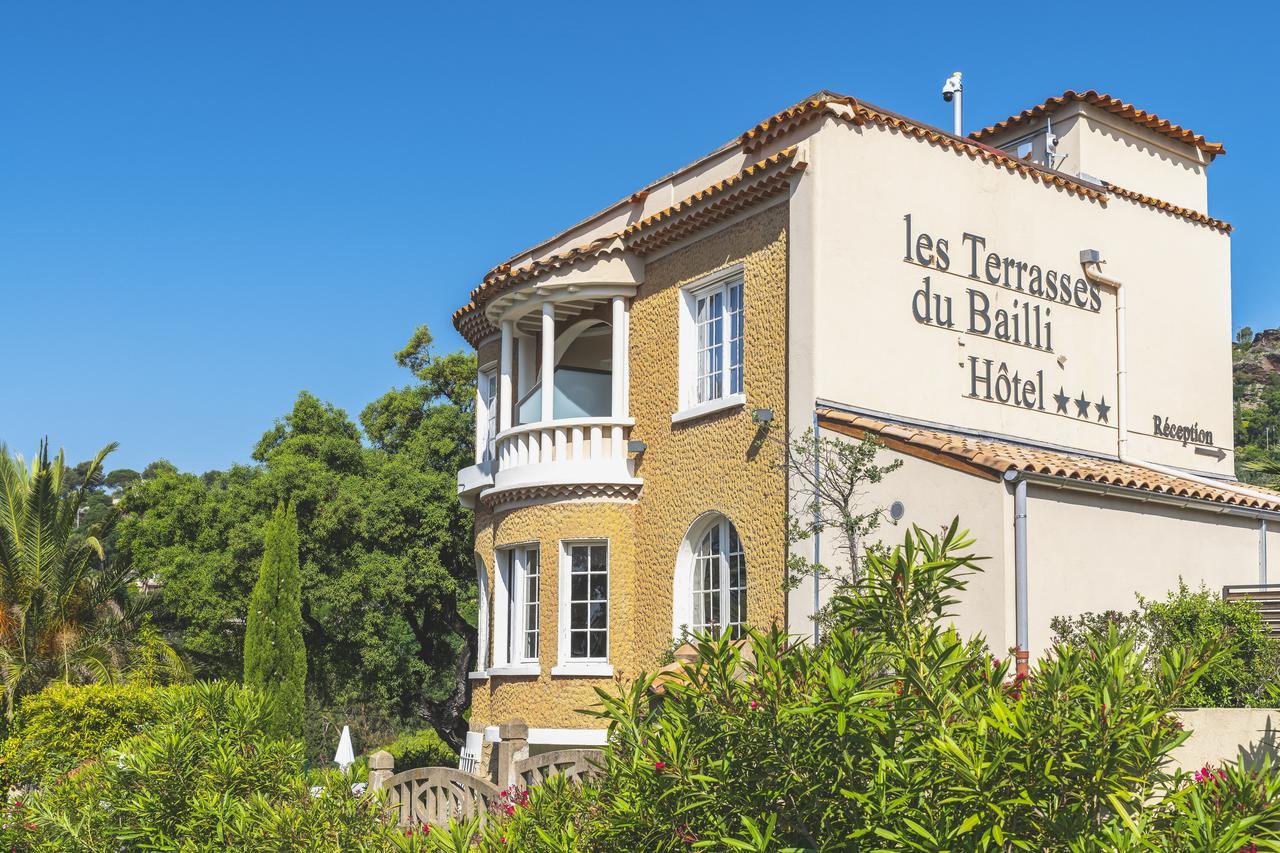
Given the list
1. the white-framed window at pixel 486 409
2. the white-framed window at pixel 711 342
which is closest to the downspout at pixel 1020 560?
the white-framed window at pixel 711 342

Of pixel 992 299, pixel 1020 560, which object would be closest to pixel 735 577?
pixel 1020 560

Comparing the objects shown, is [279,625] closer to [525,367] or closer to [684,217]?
[525,367]

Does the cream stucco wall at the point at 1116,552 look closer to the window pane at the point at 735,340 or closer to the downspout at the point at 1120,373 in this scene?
the downspout at the point at 1120,373

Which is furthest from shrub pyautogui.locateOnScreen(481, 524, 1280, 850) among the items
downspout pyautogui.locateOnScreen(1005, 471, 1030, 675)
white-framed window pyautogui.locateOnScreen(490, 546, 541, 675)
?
white-framed window pyautogui.locateOnScreen(490, 546, 541, 675)

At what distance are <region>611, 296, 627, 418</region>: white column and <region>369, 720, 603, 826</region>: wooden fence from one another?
574 centimetres

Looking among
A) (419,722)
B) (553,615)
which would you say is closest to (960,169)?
(553,615)

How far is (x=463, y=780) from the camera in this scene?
490 inches

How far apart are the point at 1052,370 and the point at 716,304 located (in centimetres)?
461

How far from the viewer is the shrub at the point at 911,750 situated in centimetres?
458

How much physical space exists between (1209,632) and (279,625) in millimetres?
18220

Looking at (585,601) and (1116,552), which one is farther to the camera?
(585,601)

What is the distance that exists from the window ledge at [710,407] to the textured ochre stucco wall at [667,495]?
9 centimetres

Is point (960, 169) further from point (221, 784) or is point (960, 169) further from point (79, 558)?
point (79, 558)

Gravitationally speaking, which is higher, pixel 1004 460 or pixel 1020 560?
pixel 1004 460
